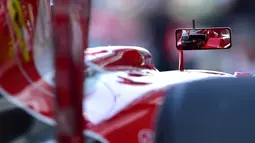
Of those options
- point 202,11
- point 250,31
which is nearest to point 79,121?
point 202,11

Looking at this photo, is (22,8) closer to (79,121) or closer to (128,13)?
(79,121)

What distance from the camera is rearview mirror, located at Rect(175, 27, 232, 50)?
1.54m

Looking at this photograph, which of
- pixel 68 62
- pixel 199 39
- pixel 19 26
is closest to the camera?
pixel 68 62

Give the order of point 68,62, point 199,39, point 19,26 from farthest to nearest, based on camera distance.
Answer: point 199,39, point 19,26, point 68,62

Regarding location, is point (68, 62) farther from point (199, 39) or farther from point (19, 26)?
point (199, 39)

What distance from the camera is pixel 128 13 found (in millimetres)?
1649

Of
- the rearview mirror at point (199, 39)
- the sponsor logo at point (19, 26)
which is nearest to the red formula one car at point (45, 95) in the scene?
the sponsor logo at point (19, 26)

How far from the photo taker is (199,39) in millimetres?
1546

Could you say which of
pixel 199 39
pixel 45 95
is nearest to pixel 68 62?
pixel 45 95

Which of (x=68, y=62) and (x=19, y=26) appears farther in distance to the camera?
(x=19, y=26)

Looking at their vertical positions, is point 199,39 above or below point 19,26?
below

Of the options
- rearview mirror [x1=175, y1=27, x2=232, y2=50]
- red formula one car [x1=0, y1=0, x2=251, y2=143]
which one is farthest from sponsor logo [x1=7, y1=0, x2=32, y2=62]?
rearview mirror [x1=175, y1=27, x2=232, y2=50]

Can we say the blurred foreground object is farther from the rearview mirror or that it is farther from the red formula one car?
the rearview mirror

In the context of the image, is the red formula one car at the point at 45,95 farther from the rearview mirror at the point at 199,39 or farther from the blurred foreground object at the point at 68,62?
the rearview mirror at the point at 199,39
